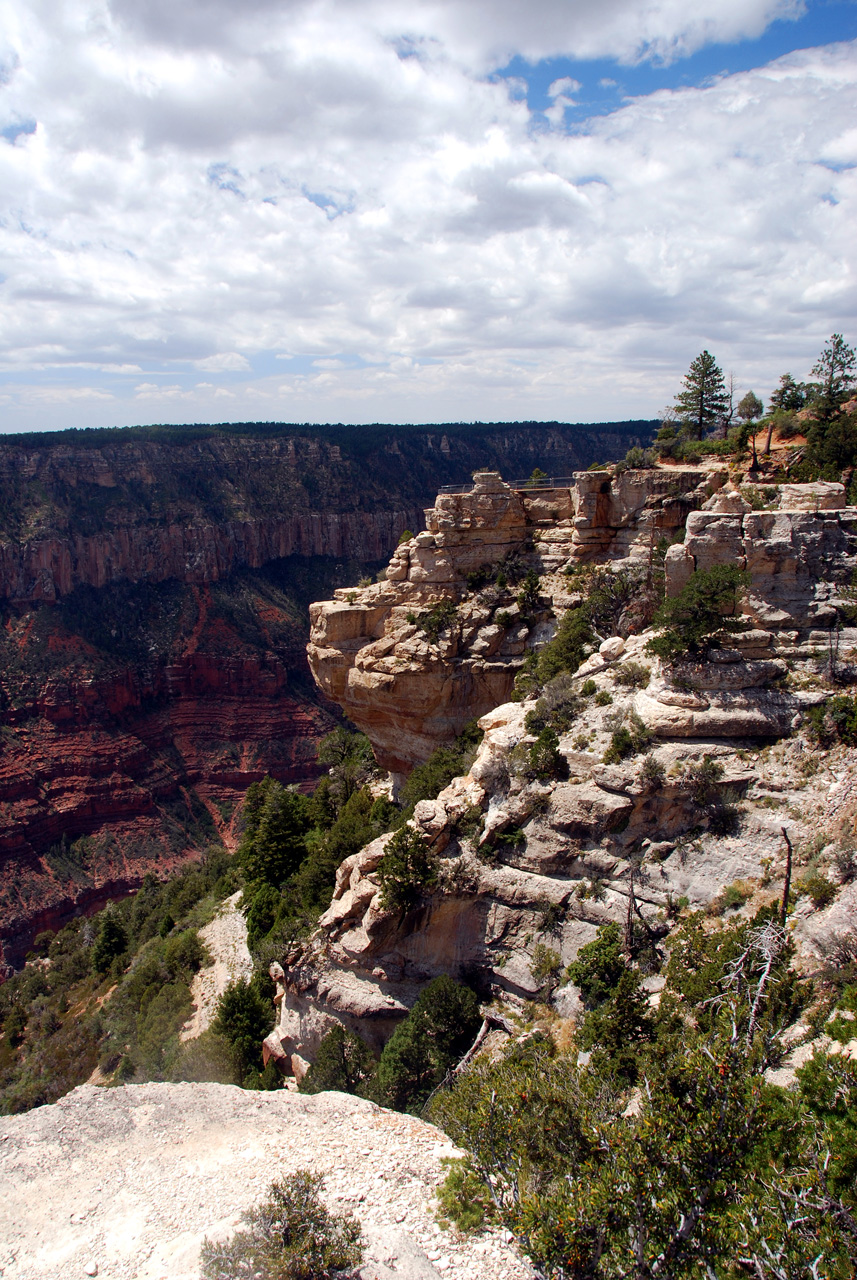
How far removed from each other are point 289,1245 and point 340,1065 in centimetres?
1071

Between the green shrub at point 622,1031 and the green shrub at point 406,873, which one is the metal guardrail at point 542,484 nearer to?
the green shrub at point 406,873

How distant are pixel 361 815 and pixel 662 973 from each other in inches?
774

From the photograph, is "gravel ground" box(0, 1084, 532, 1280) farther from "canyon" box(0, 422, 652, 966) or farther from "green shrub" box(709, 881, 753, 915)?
"canyon" box(0, 422, 652, 966)

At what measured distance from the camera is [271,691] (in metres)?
97.3

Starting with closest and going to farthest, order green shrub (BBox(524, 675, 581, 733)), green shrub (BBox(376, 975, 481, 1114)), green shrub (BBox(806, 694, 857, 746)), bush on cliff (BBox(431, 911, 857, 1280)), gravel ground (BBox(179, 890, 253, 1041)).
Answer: bush on cliff (BBox(431, 911, 857, 1280))
green shrub (BBox(806, 694, 857, 746))
green shrub (BBox(376, 975, 481, 1114))
green shrub (BBox(524, 675, 581, 733))
gravel ground (BBox(179, 890, 253, 1041))

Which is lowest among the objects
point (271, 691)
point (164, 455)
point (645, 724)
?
point (271, 691)

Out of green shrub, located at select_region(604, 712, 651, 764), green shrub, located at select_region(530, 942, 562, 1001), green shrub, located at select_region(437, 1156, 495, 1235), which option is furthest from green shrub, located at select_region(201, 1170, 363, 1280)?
green shrub, located at select_region(604, 712, 651, 764)

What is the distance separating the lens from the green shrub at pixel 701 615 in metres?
24.4

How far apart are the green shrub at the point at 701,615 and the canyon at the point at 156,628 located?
63495mm

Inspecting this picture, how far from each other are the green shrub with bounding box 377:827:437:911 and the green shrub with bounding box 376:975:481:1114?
2.77 m

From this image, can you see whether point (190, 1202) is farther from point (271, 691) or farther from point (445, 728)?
point (271, 691)

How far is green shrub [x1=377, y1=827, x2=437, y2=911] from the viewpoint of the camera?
947 inches

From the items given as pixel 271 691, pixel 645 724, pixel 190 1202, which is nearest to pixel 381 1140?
pixel 190 1202

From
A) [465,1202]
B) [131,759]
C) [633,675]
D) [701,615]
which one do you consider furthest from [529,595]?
[131,759]
